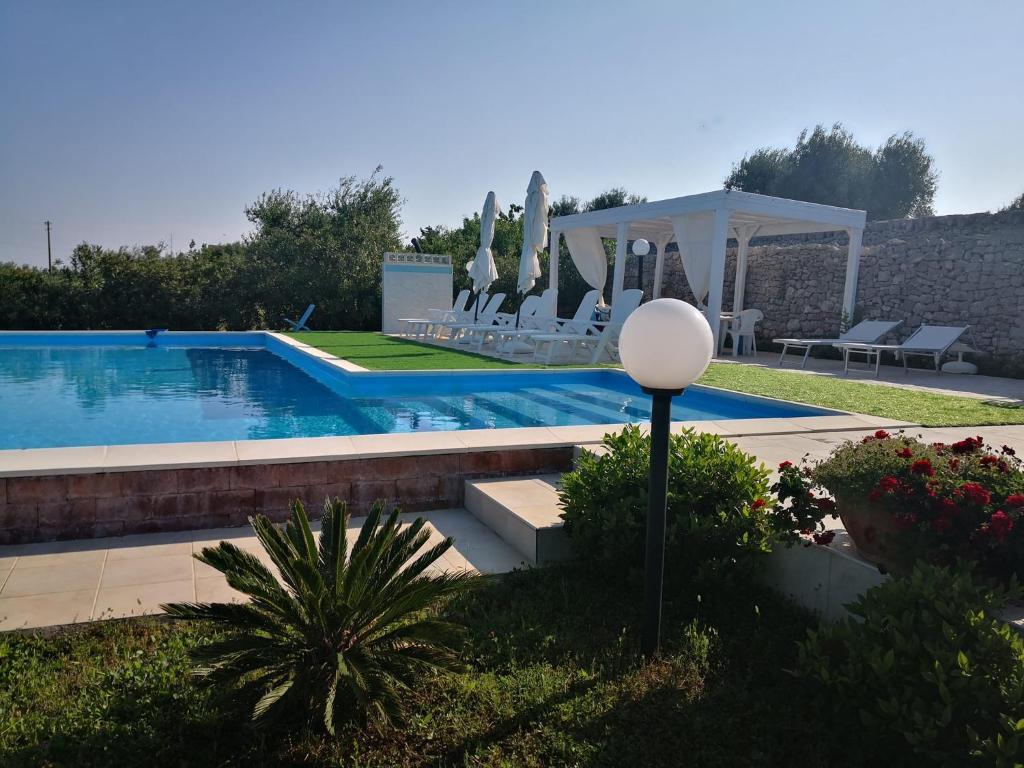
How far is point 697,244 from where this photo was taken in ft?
43.0

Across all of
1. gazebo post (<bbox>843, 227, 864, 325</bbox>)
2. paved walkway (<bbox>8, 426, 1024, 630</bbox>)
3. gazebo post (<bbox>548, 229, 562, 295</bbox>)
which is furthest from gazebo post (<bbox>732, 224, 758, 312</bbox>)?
paved walkway (<bbox>8, 426, 1024, 630</bbox>)

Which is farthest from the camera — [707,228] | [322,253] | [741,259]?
[322,253]

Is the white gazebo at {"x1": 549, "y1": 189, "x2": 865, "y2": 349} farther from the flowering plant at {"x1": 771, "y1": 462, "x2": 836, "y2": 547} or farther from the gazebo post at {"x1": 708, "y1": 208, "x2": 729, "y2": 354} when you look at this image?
the flowering plant at {"x1": 771, "y1": 462, "x2": 836, "y2": 547}

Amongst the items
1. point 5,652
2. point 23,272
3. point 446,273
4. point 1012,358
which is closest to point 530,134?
point 446,273

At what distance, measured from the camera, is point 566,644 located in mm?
2707

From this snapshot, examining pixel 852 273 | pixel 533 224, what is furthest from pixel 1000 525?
pixel 533 224

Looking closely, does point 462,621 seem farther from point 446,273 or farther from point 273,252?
point 273,252

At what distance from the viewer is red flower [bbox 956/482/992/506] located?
2434mm

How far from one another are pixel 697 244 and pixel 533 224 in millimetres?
3428

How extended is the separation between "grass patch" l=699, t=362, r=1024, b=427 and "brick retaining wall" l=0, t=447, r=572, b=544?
3960 millimetres

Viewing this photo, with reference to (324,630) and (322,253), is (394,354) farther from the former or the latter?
(324,630)

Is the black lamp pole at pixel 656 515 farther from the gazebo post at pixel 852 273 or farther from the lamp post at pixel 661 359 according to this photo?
the gazebo post at pixel 852 273

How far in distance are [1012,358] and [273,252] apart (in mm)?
17301

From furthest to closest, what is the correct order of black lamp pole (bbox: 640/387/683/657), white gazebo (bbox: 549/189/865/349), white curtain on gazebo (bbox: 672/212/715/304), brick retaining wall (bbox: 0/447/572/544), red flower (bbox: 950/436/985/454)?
white curtain on gazebo (bbox: 672/212/715/304)
white gazebo (bbox: 549/189/865/349)
brick retaining wall (bbox: 0/447/572/544)
red flower (bbox: 950/436/985/454)
black lamp pole (bbox: 640/387/683/657)
